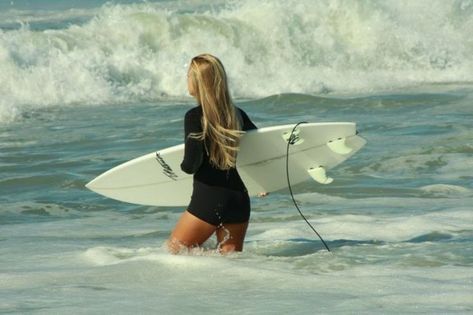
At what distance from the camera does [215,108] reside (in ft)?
19.7

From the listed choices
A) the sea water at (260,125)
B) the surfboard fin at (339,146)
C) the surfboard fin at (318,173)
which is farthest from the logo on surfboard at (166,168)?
the surfboard fin at (339,146)

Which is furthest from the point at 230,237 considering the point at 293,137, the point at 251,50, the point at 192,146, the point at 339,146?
the point at 251,50

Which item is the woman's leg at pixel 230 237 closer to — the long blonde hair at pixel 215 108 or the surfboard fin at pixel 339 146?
the long blonde hair at pixel 215 108

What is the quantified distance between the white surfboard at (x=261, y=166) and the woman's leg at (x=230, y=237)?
1.73 ft

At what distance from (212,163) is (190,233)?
42cm

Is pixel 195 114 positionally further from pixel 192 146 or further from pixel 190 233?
pixel 190 233

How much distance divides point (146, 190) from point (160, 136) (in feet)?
22.5

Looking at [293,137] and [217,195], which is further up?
[293,137]

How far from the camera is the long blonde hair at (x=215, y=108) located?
5973 mm

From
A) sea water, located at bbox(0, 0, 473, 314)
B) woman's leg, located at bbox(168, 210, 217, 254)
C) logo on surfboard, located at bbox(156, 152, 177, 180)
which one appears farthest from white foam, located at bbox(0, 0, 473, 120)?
woman's leg, located at bbox(168, 210, 217, 254)

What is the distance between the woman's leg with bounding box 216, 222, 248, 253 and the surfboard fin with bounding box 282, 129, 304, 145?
0.72 meters

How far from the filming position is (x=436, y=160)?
1153 centimetres

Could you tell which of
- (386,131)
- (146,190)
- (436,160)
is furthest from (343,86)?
(146,190)

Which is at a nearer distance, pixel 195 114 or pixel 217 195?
pixel 195 114
